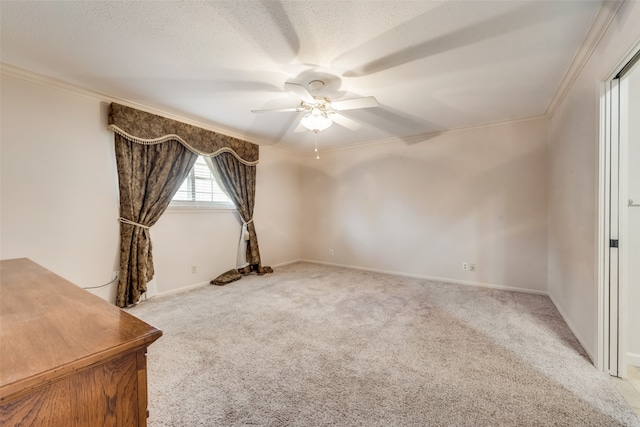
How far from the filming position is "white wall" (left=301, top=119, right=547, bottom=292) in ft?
11.7

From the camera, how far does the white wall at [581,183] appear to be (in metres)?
1.72

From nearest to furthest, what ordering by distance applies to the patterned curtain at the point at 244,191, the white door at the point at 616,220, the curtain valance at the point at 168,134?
the white door at the point at 616,220
the curtain valance at the point at 168,134
the patterned curtain at the point at 244,191

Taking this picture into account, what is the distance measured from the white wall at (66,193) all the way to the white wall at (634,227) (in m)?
4.49

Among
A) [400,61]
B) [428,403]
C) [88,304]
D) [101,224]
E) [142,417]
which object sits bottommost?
[428,403]

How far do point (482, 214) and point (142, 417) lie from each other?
4255 mm

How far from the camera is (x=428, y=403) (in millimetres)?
1568

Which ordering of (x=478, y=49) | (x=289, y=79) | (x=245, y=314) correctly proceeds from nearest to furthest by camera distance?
1. (x=478, y=49)
2. (x=289, y=79)
3. (x=245, y=314)

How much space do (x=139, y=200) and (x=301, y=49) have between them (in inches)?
99.9

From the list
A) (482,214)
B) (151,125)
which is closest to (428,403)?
(482,214)

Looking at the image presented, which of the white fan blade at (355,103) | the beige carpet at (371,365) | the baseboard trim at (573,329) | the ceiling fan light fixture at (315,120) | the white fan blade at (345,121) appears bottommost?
the beige carpet at (371,365)

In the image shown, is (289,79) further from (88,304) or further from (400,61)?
(88,304)

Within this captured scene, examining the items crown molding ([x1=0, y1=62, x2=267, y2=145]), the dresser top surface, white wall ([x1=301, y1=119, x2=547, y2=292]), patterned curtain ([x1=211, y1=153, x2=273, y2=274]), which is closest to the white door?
white wall ([x1=301, y1=119, x2=547, y2=292])

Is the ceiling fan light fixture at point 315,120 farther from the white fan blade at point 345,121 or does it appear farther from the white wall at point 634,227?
the white wall at point 634,227

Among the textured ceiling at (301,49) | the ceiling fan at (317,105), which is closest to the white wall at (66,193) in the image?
the textured ceiling at (301,49)
